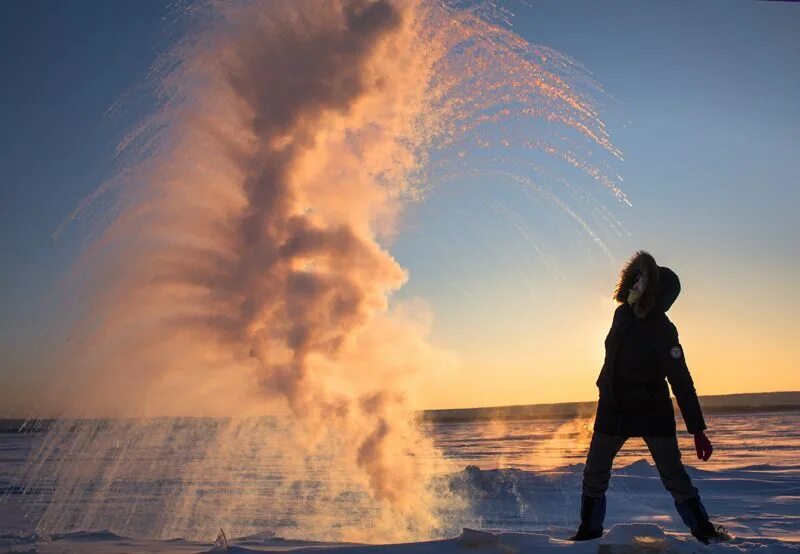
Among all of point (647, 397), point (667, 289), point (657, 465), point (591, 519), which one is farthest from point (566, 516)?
point (667, 289)

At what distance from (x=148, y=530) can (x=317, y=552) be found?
615 centimetres

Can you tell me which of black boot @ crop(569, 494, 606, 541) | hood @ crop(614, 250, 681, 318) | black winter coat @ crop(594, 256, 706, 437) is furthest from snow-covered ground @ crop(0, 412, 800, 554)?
hood @ crop(614, 250, 681, 318)

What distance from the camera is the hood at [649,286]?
4.83 m

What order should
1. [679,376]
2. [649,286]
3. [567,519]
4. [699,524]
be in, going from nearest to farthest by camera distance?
[699,524], [679,376], [649,286], [567,519]

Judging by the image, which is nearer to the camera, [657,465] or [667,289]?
[657,465]

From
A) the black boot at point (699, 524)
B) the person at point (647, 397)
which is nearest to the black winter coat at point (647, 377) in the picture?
the person at point (647, 397)

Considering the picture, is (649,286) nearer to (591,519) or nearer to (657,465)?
(657,465)

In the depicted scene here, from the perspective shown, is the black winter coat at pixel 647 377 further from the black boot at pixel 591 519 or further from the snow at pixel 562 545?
the snow at pixel 562 545

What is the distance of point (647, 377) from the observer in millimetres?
4742

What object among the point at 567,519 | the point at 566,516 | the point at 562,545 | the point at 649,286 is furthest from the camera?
the point at 566,516

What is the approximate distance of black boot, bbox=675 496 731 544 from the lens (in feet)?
14.4

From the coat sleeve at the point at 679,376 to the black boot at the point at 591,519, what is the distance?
2.81ft

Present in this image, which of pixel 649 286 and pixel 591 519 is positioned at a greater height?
pixel 649 286

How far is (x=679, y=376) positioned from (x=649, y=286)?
68cm
